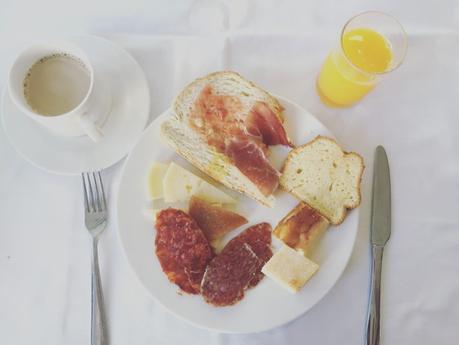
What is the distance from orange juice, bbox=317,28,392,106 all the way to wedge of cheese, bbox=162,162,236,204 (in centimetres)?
48

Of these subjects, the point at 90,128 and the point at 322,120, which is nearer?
the point at 90,128

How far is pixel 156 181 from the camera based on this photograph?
124 centimetres

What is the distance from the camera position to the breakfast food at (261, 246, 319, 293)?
3.73 feet

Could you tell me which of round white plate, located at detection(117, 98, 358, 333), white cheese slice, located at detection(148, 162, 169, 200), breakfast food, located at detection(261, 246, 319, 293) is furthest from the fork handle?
breakfast food, located at detection(261, 246, 319, 293)

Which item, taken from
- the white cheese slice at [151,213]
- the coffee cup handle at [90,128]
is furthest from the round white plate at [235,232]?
the coffee cup handle at [90,128]

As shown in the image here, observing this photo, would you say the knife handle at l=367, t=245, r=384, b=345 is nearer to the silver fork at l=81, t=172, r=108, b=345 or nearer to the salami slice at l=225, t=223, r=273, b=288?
the salami slice at l=225, t=223, r=273, b=288

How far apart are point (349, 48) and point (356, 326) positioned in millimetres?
797

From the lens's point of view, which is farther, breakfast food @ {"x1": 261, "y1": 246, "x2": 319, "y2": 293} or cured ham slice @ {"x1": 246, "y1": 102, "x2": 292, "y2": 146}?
cured ham slice @ {"x1": 246, "y1": 102, "x2": 292, "y2": 146}

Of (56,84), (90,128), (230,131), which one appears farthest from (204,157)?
(56,84)

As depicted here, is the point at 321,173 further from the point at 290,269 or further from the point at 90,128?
the point at 90,128

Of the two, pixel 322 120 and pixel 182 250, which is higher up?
pixel 322 120

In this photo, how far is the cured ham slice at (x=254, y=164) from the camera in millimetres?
1223

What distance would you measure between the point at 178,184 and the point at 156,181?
6 centimetres

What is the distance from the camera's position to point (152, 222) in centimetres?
122
